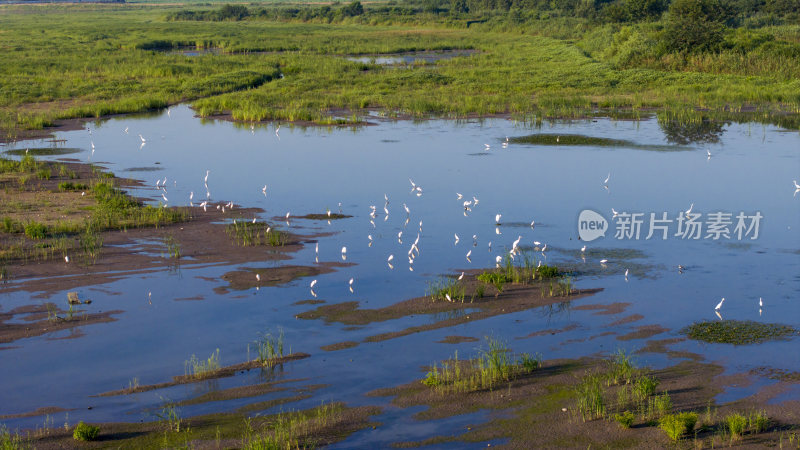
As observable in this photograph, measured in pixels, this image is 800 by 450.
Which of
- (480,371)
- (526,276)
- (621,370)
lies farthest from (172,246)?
(621,370)

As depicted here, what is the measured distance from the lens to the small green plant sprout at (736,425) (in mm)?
8211

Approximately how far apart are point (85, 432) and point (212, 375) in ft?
6.20

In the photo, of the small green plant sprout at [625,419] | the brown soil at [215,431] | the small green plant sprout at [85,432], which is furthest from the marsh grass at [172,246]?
the small green plant sprout at [625,419]

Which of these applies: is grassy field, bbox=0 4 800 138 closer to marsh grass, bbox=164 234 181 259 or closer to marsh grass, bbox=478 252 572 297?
marsh grass, bbox=164 234 181 259

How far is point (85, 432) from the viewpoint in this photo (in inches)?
332

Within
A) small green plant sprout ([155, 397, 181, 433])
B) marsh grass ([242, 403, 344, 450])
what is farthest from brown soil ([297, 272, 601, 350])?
small green plant sprout ([155, 397, 181, 433])

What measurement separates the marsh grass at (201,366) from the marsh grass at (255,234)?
4.88 meters

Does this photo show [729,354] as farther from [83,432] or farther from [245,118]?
[245,118]

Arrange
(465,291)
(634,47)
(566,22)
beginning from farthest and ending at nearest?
(566,22) < (634,47) < (465,291)

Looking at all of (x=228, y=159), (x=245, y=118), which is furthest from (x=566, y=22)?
(x=228, y=159)

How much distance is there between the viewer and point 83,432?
8414mm

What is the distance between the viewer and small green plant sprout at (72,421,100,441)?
842 cm

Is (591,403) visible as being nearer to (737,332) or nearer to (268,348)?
(737,332)

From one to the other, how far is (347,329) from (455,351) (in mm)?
1617
